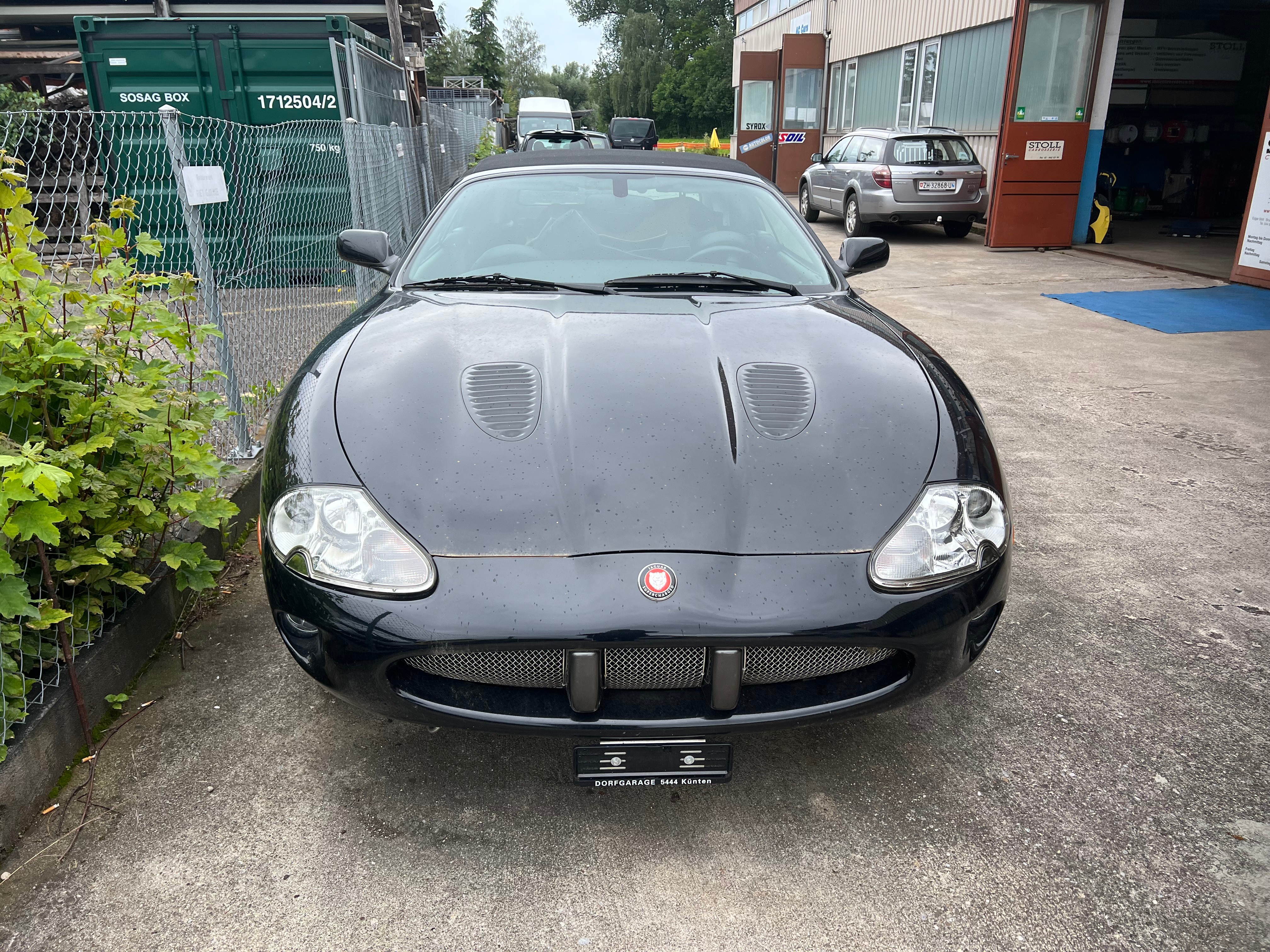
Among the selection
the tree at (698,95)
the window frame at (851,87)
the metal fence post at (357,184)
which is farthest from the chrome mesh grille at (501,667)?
the tree at (698,95)

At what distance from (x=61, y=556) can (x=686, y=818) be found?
1.79 m

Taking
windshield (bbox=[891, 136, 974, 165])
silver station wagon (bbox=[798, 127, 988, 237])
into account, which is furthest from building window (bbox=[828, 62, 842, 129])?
windshield (bbox=[891, 136, 974, 165])

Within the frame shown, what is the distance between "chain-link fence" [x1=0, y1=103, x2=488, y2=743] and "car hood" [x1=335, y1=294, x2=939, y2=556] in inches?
43.4

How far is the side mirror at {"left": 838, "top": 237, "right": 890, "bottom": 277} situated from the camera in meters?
3.67

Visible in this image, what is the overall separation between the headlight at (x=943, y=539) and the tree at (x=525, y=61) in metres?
78.4

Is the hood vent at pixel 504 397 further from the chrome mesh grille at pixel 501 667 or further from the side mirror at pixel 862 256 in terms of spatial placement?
the side mirror at pixel 862 256

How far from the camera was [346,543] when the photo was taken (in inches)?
78.8

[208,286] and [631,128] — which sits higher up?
[631,128]

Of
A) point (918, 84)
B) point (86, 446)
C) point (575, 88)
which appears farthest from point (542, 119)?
point (575, 88)

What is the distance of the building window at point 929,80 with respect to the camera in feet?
53.0

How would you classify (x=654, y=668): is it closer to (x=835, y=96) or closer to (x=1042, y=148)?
(x=1042, y=148)

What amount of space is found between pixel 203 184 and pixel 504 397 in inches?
83.0

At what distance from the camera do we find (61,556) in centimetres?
242

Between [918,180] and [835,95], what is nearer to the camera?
[918,180]
